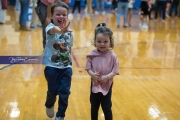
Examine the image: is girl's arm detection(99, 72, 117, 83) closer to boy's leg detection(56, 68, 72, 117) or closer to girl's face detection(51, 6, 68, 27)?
boy's leg detection(56, 68, 72, 117)

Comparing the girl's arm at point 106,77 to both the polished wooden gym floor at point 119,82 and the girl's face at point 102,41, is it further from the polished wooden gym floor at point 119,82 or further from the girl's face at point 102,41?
the polished wooden gym floor at point 119,82

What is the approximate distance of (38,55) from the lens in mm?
6629

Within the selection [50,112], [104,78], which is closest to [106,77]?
[104,78]

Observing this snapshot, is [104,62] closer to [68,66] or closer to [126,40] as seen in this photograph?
[68,66]

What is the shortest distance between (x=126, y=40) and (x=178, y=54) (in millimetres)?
1902

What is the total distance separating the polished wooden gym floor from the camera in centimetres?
379

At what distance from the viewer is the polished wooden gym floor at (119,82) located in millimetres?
3789

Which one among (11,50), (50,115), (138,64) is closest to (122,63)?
(138,64)
